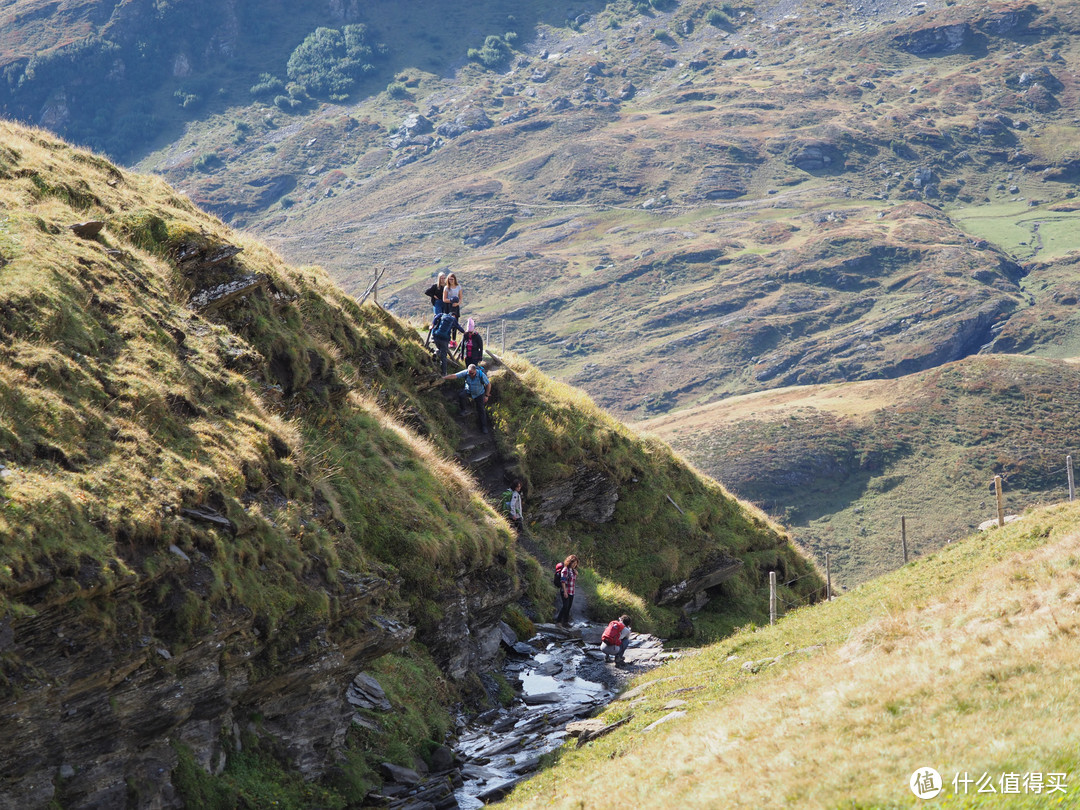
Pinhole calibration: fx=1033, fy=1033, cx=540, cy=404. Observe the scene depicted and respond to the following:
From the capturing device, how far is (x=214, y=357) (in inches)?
764

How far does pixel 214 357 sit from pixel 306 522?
395 cm

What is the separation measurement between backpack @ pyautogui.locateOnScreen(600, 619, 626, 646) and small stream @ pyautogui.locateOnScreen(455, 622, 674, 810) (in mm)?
570

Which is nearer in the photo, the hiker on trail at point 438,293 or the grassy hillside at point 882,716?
the grassy hillside at point 882,716

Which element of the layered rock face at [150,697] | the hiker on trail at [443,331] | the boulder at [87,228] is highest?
the boulder at [87,228]

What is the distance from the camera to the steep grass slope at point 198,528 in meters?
13.3

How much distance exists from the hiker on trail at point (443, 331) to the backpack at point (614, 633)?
9.96 metres

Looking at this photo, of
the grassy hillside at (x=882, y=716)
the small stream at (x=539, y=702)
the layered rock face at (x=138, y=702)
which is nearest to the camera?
the grassy hillside at (x=882, y=716)

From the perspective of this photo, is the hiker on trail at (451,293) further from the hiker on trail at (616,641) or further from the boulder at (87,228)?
the boulder at (87,228)

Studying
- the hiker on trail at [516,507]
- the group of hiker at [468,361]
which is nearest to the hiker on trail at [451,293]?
the group of hiker at [468,361]

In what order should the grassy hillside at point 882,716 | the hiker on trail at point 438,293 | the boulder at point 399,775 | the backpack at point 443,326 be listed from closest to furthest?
the grassy hillside at point 882,716, the boulder at point 399,775, the hiker on trail at point 438,293, the backpack at point 443,326

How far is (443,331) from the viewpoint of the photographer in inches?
1242

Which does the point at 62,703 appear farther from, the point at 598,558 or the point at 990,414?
the point at 990,414

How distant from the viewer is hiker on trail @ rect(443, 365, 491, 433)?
31.0m

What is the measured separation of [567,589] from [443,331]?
891 cm
